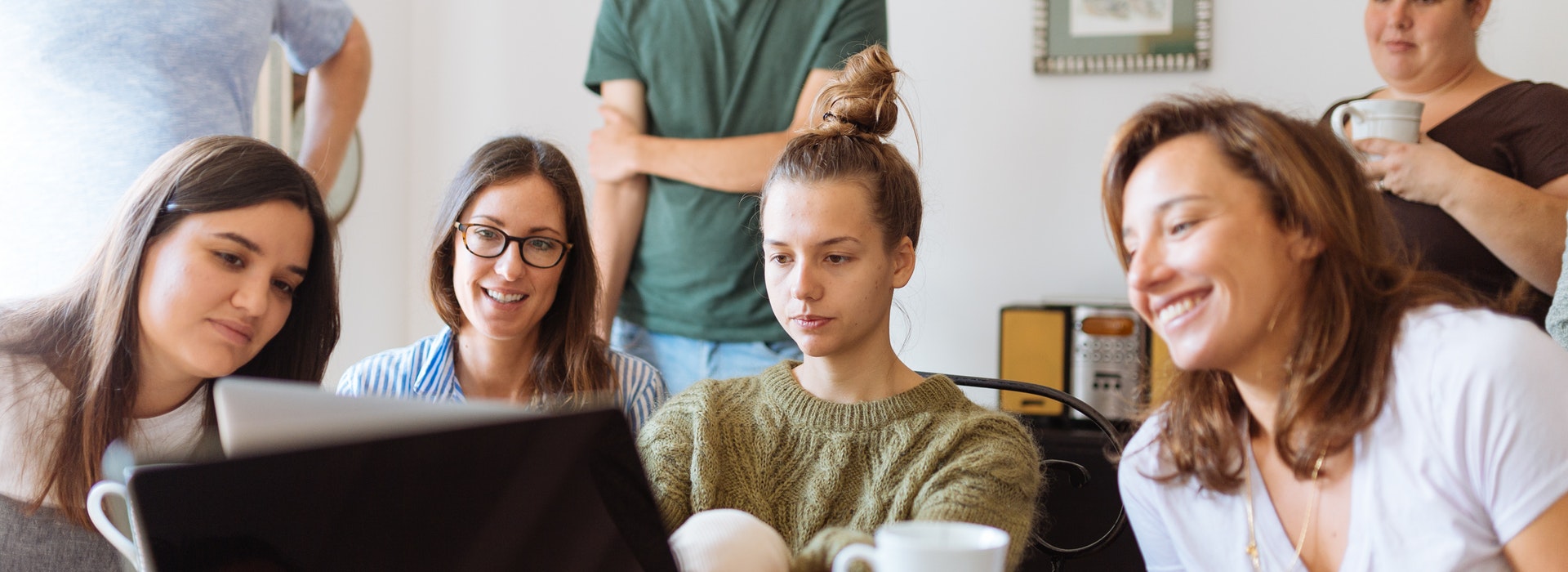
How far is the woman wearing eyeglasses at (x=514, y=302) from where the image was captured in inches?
64.9

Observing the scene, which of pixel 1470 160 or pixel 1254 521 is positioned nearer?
pixel 1254 521

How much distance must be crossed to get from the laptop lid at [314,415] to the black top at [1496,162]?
1.53 metres

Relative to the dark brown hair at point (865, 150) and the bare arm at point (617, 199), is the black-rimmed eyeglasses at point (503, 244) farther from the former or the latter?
the bare arm at point (617, 199)

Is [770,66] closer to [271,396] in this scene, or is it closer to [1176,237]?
[1176,237]

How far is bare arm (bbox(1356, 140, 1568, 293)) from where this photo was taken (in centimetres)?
169

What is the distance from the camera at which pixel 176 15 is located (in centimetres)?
183

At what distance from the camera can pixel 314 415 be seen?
748 millimetres

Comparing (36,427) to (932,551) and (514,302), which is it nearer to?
(514,302)

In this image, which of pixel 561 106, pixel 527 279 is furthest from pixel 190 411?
pixel 561 106

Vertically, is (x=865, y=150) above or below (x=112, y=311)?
above

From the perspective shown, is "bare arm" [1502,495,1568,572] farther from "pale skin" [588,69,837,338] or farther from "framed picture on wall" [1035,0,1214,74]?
"framed picture on wall" [1035,0,1214,74]

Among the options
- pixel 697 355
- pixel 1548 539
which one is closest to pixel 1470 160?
pixel 1548 539

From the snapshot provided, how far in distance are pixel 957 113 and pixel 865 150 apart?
1.56 meters

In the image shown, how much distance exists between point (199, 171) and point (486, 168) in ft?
1.37
